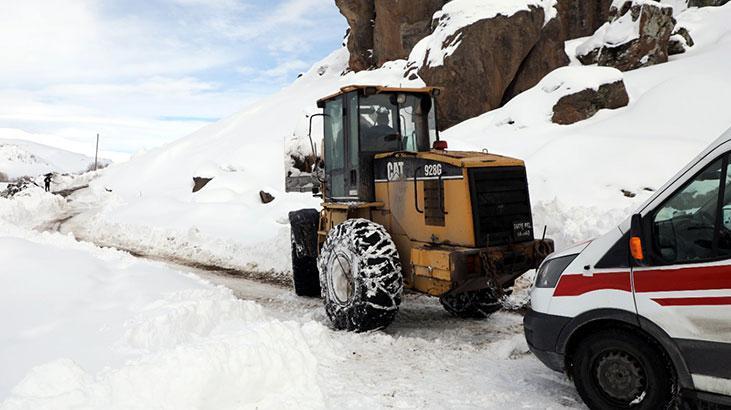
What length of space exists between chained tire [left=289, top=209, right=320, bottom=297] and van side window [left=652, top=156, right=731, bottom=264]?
5.13 metres

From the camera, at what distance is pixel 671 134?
1403 centimetres

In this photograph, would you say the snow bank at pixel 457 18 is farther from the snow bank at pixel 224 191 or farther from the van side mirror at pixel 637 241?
the van side mirror at pixel 637 241

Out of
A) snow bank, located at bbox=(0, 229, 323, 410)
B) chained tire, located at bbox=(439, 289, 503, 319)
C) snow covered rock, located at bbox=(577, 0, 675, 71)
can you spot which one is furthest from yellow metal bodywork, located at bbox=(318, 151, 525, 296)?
snow covered rock, located at bbox=(577, 0, 675, 71)

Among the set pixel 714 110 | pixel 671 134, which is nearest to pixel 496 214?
pixel 671 134

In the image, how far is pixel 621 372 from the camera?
141 inches

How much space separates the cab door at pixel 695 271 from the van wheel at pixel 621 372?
0.20 meters

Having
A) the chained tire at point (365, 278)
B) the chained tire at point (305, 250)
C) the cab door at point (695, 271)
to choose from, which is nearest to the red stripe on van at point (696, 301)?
the cab door at point (695, 271)

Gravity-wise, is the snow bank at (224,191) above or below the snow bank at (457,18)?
below

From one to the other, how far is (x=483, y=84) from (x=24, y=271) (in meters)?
18.2

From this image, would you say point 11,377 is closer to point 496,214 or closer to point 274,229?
point 496,214

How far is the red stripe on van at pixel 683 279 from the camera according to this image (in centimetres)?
314

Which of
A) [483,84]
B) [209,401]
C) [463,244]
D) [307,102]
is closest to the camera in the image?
[209,401]

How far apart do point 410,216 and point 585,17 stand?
26787 mm

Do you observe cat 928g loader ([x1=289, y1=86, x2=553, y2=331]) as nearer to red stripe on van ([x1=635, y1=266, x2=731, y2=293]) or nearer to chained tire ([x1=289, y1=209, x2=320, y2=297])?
chained tire ([x1=289, y1=209, x2=320, y2=297])
